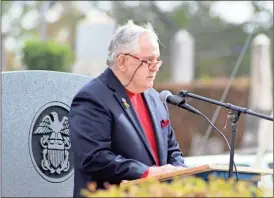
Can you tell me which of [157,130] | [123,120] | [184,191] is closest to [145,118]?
[157,130]

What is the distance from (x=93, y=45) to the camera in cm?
1795

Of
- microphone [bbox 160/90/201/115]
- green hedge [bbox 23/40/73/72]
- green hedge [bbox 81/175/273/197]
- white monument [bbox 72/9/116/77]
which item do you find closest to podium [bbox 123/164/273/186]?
microphone [bbox 160/90/201/115]

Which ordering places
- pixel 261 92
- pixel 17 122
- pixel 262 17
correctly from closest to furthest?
pixel 17 122 → pixel 261 92 → pixel 262 17

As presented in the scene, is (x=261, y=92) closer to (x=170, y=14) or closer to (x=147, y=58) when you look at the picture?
(x=147, y=58)

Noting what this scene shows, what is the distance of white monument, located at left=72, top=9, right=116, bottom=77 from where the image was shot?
17547 millimetres

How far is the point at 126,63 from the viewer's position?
5.31m

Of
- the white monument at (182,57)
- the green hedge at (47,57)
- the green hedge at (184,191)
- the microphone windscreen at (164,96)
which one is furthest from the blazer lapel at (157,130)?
the white monument at (182,57)

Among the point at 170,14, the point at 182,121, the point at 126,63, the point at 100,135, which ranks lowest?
the point at 100,135

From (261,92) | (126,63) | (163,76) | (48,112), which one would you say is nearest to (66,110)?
(48,112)

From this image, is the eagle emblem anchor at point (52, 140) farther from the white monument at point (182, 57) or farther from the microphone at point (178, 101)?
the white monument at point (182, 57)

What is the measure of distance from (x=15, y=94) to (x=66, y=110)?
397mm

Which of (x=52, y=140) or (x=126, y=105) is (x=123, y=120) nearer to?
(x=126, y=105)

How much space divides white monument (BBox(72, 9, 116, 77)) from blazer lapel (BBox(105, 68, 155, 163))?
39.5 ft

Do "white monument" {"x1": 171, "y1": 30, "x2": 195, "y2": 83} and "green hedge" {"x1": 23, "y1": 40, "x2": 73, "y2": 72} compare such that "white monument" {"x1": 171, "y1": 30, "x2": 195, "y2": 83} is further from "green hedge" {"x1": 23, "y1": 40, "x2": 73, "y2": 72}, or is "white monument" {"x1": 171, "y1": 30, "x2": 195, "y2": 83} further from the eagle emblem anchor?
the eagle emblem anchor
